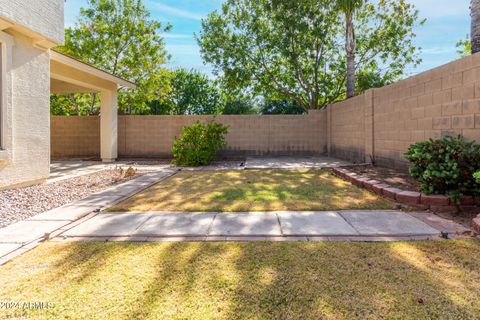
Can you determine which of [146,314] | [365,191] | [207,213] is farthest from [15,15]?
[365,191]

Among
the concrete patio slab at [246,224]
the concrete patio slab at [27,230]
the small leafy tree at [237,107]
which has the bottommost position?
the concrete patio slab at [27,230]

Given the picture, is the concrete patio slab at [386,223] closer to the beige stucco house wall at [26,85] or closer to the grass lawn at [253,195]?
the grass lawn at [253,195]

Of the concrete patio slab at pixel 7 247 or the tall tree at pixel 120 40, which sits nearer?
the concrete patio slab at pixel 7 247

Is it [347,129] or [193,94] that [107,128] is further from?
[193,94]

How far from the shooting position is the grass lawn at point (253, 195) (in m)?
4.49

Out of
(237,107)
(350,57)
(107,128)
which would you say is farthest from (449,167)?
(237,107)

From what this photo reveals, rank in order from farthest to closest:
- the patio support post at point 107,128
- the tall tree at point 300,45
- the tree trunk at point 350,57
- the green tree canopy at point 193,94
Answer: the green tree canopy at point 193,94 < the tall tree at point 300,45 < the tree trunk at point 350,57 < the patio support post at point 107,128

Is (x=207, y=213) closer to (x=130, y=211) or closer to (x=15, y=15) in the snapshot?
(x=130, y=211)

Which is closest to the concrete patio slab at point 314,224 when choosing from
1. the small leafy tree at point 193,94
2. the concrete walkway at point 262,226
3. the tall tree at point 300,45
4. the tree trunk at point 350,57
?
the concrete walkway at point 262,226

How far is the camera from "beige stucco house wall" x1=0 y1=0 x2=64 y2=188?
5.06 m

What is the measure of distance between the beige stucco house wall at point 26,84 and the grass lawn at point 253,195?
7.47ft

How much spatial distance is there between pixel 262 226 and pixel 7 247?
8.62 ft

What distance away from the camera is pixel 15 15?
499 cm

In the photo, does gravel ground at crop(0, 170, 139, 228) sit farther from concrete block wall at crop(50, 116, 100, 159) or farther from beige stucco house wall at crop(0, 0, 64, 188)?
concrete block wall at crop(50, 116, 100, 159)
